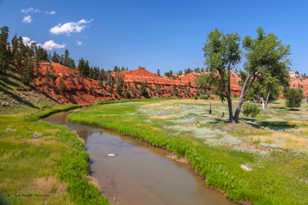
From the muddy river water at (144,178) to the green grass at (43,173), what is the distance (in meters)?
1.62

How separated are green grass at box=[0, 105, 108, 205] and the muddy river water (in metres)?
1.62

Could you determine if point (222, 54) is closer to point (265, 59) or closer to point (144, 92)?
point (265, 59)

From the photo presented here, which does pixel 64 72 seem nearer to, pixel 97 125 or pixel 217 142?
pixel 97 125

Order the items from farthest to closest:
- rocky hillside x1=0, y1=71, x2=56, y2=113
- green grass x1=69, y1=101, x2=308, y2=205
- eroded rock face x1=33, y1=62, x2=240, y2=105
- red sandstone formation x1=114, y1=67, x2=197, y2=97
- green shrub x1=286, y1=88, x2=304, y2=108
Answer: red sandstone formation x1=114, y1=67, x2=197, y2=97
eroded rock face x1=33, y1=62, x2=240, y2=105
green shrub x1=286, y1=88, x2=304, y2=108
rocky hillside x1=0, y1=71, x2=56, y2=113
green grass x1=69, y1=101, x2=308, y2=205

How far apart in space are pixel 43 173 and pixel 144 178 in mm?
6825

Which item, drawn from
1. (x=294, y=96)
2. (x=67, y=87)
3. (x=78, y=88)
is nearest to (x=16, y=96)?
(x=67, y=87)

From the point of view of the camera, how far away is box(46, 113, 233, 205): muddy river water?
52.0 feet

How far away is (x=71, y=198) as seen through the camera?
13211 millimetres

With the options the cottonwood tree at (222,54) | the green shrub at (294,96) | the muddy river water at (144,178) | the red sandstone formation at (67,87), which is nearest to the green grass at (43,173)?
the muddy river water at (144,178)

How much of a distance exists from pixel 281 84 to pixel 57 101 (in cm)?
6631

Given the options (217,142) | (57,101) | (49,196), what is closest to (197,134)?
(217,142)

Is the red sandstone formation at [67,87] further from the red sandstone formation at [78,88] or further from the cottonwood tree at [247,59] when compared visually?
the cottonwood tree at [247,59]

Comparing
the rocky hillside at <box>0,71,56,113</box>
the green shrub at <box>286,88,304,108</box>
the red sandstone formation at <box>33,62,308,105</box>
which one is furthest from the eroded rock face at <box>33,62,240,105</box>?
the green shrub at <box>286,88,304,108</box>

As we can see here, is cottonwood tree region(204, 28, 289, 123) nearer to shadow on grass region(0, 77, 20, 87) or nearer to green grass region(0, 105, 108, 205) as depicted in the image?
green grass region(0, 105, 108, 205)
